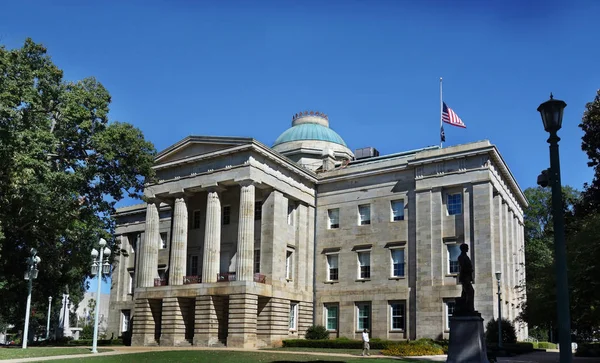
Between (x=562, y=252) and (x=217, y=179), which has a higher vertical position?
(x=217, y=179)

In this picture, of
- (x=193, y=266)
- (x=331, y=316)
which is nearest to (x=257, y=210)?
(x=193, y=266)

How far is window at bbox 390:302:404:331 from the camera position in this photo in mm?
45906

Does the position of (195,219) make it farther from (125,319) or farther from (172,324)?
(125,319)

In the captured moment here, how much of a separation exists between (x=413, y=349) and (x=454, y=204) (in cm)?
1290

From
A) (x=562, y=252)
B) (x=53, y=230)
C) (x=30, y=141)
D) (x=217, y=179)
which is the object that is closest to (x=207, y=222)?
(x=217, y=179)

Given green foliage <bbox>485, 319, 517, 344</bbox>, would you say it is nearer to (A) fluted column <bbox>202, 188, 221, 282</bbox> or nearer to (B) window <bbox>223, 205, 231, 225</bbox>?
(A) fluted column <bbox>202, 188, 221, 282</bbox>

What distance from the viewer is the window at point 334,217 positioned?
51500 mm

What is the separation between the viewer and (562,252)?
12555 mm

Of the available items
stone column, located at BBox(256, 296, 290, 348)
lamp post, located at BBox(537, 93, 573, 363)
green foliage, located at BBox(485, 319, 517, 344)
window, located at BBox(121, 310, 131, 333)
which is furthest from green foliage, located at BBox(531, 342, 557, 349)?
lamp post, located at BBox(537, 93, 573, 363)

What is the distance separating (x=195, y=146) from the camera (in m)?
49.4

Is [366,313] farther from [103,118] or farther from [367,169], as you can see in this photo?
[103,118]

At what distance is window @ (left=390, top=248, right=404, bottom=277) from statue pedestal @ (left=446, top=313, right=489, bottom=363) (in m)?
27.6

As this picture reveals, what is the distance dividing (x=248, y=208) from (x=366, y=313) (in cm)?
1226

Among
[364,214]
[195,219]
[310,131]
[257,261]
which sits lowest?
[257,261]
